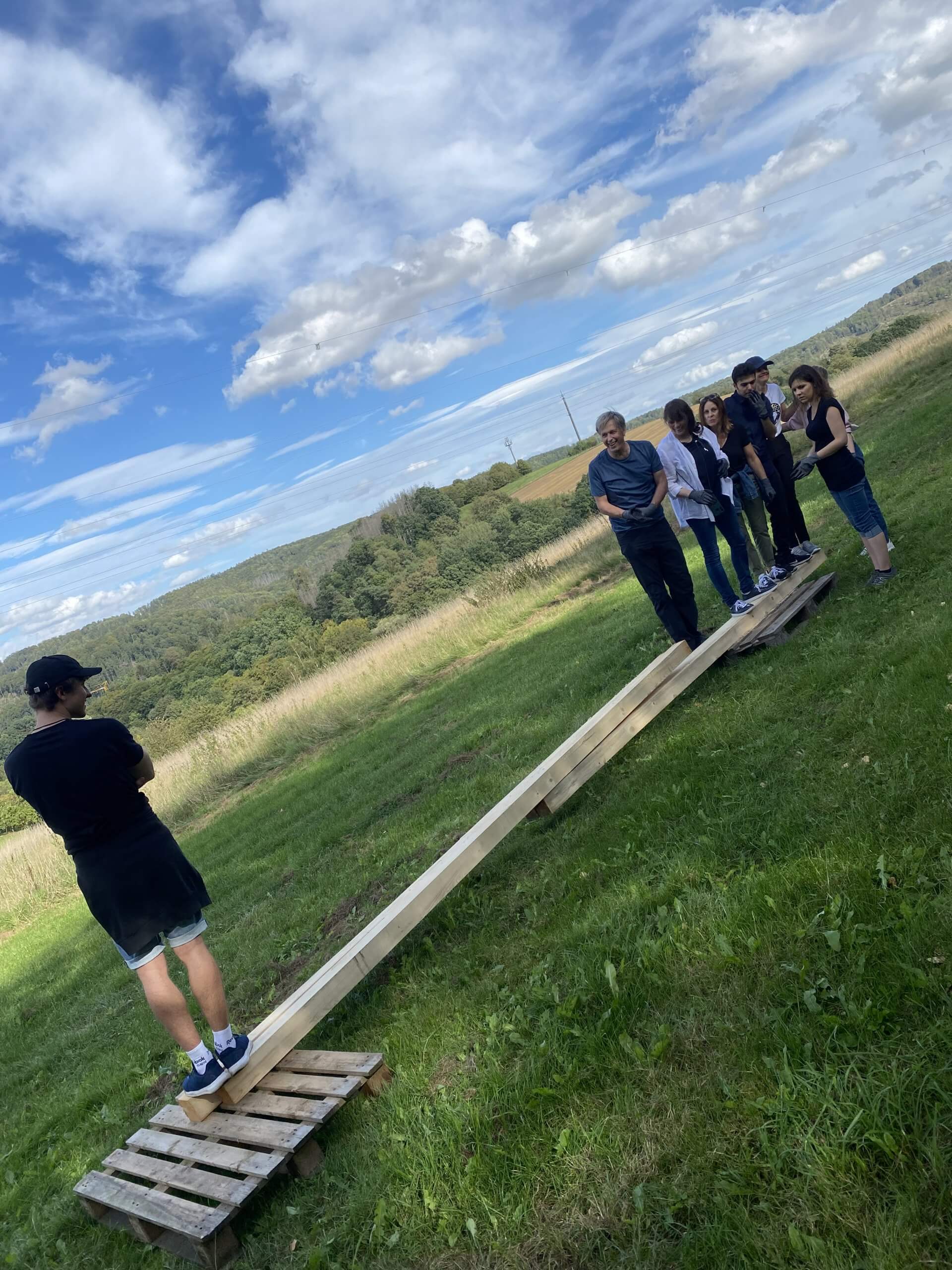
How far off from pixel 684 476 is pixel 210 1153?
18.9ft

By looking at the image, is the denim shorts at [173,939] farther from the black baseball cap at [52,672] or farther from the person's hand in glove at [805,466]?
the person's hand in glove at [805,466]

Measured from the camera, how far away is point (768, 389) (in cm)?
754

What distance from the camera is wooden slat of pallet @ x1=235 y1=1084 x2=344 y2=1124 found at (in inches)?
124

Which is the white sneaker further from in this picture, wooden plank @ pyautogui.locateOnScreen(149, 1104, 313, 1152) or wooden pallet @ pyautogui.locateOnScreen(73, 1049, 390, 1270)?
wooden plank @ pyautogui.locateOnScreen(149, 1104, 313, 1152)

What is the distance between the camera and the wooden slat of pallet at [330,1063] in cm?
335

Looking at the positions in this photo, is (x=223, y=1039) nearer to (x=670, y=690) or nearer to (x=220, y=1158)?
(x=220, y=1158)

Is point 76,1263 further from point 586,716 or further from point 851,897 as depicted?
point 586,716

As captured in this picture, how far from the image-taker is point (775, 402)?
7.57 metres

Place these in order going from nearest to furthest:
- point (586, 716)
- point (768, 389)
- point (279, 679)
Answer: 1. point (586, 716)
2. point (768, 389)
3. point (279, 679)

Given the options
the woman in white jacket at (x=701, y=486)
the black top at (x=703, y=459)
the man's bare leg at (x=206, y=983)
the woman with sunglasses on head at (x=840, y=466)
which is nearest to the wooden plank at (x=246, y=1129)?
the man's bare leg at (x=206, y=983)

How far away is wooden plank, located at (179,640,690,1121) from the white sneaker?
293 cm

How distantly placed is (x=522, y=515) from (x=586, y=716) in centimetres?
3980

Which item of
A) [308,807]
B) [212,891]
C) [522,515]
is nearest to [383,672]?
[308,807]

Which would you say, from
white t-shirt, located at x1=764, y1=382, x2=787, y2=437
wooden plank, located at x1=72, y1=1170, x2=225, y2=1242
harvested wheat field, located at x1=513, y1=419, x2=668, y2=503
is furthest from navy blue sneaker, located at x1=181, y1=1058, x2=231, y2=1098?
harvested wheat field, located at x1=513, y1=419, x2=668, y2=503
